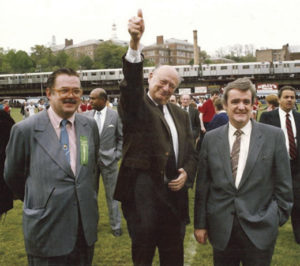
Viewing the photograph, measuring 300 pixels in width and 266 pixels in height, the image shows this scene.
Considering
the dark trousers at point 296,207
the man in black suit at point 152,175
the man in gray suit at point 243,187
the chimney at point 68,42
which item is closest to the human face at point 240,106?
the man in gray suit at point 243,187

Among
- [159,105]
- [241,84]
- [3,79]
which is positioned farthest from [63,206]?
[3,79]

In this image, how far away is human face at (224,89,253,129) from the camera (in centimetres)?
271

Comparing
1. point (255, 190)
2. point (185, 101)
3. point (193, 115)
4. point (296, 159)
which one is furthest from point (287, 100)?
point (185, 101)

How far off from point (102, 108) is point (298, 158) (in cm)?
302

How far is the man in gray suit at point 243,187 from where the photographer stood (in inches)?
103

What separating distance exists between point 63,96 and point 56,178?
636 millimetres

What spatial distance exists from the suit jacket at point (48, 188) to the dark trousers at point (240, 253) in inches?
42.7

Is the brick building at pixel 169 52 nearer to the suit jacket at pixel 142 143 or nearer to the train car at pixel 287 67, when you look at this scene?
the train car at pixel 287 67

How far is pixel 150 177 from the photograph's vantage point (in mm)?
2750

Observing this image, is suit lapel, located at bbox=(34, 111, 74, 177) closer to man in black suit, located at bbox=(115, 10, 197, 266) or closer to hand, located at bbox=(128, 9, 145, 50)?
man in black suit, located at bbox=(115, 10, 197, 266)

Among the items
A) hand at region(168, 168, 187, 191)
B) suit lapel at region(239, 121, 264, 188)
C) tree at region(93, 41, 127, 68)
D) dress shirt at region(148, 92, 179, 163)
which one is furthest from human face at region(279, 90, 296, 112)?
tree at region(93, 41, 127, 68)

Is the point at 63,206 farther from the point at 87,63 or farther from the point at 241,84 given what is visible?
the point at 87,63

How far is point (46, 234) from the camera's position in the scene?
8.02ft

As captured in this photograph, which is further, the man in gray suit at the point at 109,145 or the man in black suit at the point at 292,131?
the man in gray suit at the point at 109,145
